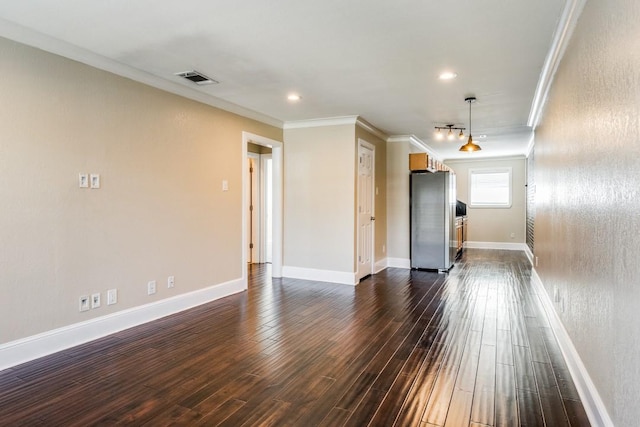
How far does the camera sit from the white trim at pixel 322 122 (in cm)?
547

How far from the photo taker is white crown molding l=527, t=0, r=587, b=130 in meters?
2.41

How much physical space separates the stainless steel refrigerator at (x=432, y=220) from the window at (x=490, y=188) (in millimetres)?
3718

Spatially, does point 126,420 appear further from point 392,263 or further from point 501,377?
point 392,263

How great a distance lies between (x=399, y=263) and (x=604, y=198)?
17.2ft

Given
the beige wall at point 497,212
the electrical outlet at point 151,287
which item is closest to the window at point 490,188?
the beige wall at point 497,212

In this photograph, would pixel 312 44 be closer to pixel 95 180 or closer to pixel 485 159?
pixel 95 180

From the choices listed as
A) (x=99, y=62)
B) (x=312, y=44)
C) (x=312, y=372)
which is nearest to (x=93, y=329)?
(x=312, y=372)

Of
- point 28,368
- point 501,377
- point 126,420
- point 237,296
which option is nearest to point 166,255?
point 237,296

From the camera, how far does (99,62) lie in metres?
3.27

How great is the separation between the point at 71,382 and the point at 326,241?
3.73 meters

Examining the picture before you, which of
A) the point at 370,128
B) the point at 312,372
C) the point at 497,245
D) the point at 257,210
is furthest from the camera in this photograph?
the point at 497,245

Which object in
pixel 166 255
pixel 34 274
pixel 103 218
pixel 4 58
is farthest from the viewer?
pixel 166 255

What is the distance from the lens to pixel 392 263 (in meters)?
7.11

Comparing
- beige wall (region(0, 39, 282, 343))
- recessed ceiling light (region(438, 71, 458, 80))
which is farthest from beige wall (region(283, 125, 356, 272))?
recessed ceiling light (region(438, 71, 458, 80))
